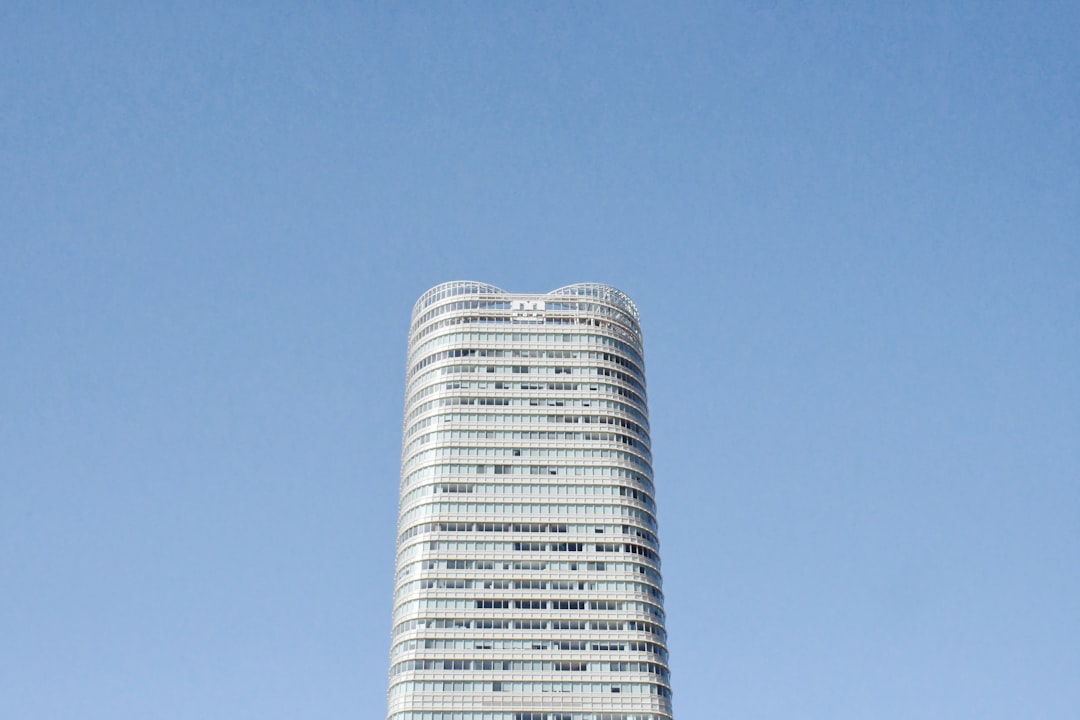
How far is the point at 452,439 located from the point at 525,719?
151 ft

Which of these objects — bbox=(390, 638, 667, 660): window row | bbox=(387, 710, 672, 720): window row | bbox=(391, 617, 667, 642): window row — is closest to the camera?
bbox=(387, 710, 672, 720): window row

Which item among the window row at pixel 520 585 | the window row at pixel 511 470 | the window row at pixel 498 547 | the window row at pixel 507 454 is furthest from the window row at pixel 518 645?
the window row at pixel 507 454

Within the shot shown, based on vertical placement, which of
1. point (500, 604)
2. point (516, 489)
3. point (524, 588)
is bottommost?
point (500, 604)

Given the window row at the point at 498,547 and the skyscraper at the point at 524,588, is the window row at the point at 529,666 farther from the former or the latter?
the window row at the point at 498,547

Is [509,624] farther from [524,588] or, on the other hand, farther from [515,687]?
[515,687]

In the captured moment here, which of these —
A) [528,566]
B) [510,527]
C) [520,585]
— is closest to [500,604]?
[520,585]

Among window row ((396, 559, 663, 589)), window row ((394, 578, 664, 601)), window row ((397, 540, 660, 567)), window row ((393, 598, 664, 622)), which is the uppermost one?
window row ((397, 540, 660, 567))

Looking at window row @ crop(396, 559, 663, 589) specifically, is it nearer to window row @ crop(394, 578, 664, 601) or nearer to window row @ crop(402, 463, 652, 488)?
window row @ crop(394, 578, 664, 601)

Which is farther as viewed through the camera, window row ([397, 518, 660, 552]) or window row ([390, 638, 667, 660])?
window row ([397, 518, 660, 552])

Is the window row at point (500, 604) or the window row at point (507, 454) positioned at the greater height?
the window row at point (507, 454)

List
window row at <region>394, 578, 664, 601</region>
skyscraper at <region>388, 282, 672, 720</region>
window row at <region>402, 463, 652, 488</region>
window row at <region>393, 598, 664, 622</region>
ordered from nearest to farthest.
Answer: skyscraper at <region>388, 282, 672, 720</region>, window row at <region>393, 598, 664, 622</region>, window row at <region>394, 578, 664, 601</region>, window row at <region>402, 463, 652, 488</region>

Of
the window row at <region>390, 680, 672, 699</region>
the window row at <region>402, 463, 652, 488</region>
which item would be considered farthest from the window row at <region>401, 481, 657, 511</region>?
the window row at <region>390, 680, 672, 699</region>

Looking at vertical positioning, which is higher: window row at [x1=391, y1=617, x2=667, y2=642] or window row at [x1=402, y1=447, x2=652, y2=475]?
window row at [x1=402, y1=447, x2=652, y2=475]

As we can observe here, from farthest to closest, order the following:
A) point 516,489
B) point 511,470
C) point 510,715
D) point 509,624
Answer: point 511,470, point 516,489, point 509,624, point 510,715
